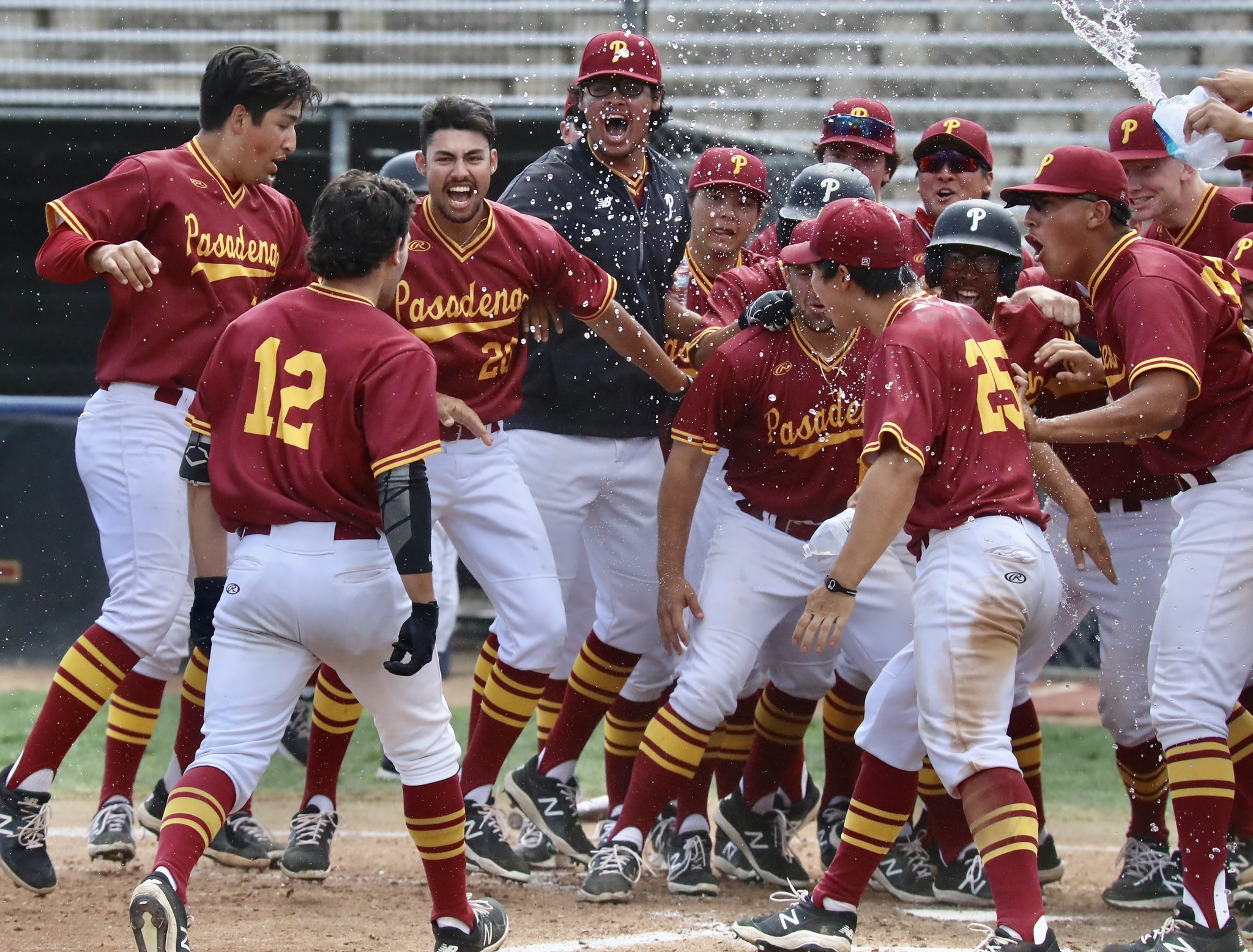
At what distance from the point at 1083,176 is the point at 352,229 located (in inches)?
70.3

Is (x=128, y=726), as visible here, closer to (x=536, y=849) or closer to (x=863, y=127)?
(x=536, y=849)

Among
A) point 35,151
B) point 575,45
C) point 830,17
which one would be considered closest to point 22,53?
point 35,151

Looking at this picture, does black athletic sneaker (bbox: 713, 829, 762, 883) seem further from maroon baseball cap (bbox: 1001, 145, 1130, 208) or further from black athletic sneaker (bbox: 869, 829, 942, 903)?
maroon baseball cap (bbox: 1001, 145, 1130, 208)

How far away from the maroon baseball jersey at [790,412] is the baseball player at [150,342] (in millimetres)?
1281

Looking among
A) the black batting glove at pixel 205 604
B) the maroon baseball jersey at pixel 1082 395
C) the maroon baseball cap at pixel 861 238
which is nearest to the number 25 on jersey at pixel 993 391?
the maroon baseball cap at pixel 861 238

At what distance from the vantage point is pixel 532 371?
4.76 m

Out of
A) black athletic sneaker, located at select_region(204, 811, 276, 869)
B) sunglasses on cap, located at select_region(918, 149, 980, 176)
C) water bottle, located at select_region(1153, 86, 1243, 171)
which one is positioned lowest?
black athletic sneaker, located at select_region(204, 811, 276, 869)

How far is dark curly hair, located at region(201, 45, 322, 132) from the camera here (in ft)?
13.5

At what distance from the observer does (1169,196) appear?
4.53 metres

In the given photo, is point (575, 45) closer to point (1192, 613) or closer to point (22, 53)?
point (22, 53)

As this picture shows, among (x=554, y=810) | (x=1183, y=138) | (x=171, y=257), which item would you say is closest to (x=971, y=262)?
(x=1183, y=138)

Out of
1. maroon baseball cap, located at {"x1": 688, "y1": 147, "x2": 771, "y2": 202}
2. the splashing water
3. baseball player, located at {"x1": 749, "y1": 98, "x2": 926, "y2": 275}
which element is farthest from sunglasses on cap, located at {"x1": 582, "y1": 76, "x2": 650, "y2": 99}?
the splashing water

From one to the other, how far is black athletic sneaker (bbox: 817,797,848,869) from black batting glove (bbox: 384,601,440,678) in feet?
6.25

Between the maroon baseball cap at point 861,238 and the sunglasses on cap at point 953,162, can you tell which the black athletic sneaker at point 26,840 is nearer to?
the maroon baseball cap at point 861,238
